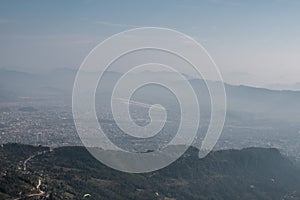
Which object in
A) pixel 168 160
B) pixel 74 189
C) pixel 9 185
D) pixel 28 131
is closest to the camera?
pixel 9 185

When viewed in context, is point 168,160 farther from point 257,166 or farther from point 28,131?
point 28,131

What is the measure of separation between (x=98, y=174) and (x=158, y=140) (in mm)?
64940

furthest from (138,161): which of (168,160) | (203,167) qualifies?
(203,167)

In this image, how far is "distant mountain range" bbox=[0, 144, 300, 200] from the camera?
57.5m

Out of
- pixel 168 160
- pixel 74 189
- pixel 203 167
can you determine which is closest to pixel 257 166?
pixel 203 167

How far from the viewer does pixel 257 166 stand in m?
96.2

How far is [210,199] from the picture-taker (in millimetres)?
70875

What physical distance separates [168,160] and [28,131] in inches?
2949

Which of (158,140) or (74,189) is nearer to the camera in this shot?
(74,189)

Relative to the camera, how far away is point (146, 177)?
74.8 meters

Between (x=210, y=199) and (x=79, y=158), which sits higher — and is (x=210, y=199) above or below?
below

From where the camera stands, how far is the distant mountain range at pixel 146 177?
57522 millimetres

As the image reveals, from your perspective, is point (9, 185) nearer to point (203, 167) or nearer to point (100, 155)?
point (100, 155)

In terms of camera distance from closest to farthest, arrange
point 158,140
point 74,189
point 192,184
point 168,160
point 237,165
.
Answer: point 74,189
point 192,184
point 168,160
point 237,165
point 158,140
